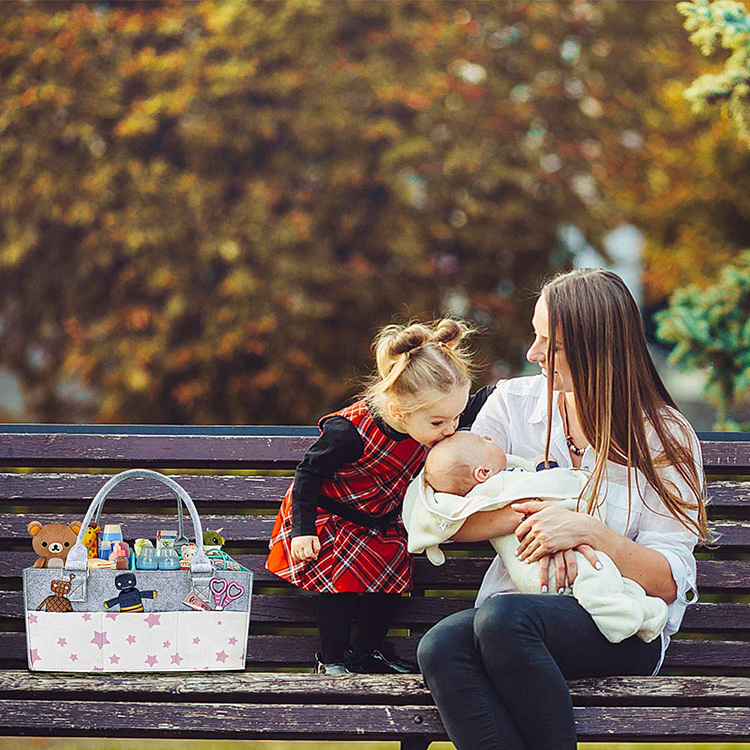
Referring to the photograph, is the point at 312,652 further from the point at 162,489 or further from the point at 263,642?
the point at 162,489

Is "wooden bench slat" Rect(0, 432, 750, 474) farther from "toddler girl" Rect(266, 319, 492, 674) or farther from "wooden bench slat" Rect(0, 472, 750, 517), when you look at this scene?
→ "toddler girl" Rect(266, 319, 492, 674)

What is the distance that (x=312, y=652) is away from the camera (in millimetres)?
2711

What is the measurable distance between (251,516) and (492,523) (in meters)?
0.75

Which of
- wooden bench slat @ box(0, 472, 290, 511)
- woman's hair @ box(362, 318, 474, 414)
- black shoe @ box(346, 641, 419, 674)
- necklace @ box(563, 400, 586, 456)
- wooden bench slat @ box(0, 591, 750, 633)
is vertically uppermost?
woman's hair @ box(362, 318, 474, 414)

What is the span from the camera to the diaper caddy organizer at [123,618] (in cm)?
230

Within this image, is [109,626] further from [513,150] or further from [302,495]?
[513,150]

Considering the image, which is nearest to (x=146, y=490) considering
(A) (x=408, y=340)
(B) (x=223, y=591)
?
(B) (x=223, y=591)

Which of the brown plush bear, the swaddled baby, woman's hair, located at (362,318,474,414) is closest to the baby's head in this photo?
the swaddled baby

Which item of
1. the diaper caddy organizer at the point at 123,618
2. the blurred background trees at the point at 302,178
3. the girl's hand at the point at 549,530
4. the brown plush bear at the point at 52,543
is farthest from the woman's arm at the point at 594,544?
the blurred background trees at the point at 302,178

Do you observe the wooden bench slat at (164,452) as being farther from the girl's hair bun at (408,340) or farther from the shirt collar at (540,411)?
the shirt collar at (540,411)

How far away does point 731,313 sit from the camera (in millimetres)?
4016

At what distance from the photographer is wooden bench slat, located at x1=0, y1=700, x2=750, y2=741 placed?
2.14 metres

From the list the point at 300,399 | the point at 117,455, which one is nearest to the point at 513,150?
the point at 300,399

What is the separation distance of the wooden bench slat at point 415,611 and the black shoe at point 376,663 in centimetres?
14
